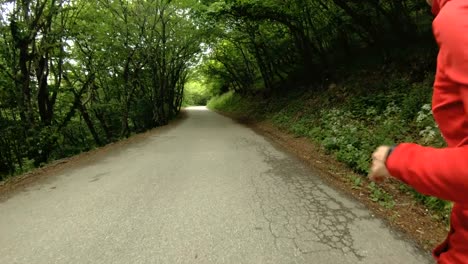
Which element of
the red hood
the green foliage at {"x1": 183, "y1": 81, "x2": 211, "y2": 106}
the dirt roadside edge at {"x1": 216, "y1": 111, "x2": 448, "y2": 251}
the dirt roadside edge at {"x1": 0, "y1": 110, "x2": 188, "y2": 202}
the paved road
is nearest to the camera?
the red hood

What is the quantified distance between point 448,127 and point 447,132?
2cm

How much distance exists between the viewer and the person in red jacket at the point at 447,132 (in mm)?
816

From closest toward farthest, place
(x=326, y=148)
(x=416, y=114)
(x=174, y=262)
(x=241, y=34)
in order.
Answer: (x=174, y=262) → (x=416, y=114) → (x=326, y=148) → (x=241, y=34)

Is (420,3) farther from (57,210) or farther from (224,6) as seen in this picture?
(57,210)

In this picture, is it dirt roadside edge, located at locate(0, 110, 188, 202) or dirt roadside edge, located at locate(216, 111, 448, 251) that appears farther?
dirt roadside edge, located at locate(0, 110, 188, 202)

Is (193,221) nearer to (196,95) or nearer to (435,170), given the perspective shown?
(435,170)

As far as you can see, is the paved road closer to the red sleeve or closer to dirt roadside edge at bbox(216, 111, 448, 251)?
dirt roadside edge at bbox(216, 111, 448, 251)

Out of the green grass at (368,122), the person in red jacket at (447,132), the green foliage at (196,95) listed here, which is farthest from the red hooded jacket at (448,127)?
the green foliage at (196,95)

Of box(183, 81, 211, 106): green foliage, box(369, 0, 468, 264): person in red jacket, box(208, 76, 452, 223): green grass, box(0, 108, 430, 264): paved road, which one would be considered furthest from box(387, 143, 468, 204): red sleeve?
box(183, 81, 211, 106): green foliage

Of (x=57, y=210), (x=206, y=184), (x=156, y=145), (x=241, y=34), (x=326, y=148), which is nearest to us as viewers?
(x=57, y=210)

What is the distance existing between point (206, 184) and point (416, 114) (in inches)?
209

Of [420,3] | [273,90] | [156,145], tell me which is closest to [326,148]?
[156,145]

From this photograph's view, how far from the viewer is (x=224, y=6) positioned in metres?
11.7

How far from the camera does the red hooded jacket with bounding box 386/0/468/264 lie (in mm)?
815
